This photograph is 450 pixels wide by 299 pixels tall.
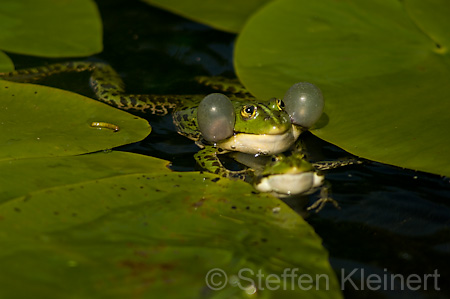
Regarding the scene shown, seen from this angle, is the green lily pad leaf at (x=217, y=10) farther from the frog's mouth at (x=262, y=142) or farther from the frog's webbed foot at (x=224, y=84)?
the frog's mouth at (x=262, y=142)

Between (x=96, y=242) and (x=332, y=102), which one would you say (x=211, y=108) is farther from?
→ (x=96, y=242)

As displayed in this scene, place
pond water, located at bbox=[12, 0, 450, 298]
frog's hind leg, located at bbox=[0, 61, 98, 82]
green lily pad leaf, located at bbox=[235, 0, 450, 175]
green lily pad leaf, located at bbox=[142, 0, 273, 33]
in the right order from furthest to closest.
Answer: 1. green lily pad leaf, located at bbox=[142, 0, 273, 33]
2. frog's hind leg, located at bbox=[0, 61, 98, 82]
3. green lily pad leaf, located at bbox=[235, 0, 450, 175]
4. pond water, located at bbox=[12, 0, 450, 298]

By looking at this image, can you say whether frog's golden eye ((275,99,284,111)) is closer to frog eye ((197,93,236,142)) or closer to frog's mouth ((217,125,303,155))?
frog's mouth ((217,125,303,155))

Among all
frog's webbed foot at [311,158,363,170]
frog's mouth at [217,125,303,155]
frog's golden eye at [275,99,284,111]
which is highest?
frog's golden eye at [275,99,284,111]

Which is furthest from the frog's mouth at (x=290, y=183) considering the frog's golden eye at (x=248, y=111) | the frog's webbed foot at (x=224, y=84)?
the frog's webbed foot at (x=224, y=84)

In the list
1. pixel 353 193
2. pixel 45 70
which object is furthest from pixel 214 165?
pixel 45 70

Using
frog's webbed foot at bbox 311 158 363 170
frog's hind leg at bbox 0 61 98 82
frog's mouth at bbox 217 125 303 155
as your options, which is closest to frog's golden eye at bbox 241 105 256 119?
frog's mouth at bbox 217 125 303 155

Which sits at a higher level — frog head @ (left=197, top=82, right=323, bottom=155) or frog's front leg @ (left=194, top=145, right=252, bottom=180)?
frog head @ (left=197, top=82, right=323, bottom=155)
